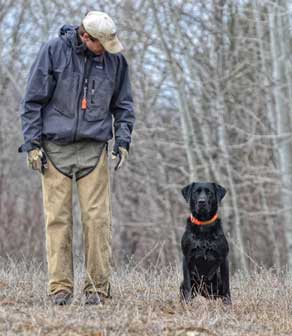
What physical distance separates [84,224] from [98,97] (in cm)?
106

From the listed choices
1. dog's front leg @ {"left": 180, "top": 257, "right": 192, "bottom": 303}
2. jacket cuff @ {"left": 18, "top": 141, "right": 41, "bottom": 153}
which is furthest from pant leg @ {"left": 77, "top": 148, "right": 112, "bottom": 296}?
dog's front leg @ {"left": 180, "top": 257, "right": 192, "bottom": 303}

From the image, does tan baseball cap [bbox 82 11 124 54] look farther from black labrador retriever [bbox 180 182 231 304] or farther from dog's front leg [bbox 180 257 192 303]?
dog's front leg [bbox 180 257 192 303]

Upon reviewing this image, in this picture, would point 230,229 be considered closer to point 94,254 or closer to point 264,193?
point 264,193

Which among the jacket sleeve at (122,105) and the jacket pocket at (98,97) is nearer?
the jacket pocket at (98,97)

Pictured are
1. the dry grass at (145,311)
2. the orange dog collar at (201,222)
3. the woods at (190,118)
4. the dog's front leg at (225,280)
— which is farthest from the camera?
the woods at (190,118)

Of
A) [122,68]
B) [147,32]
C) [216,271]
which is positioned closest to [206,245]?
[216,271]

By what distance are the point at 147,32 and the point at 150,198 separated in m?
5.29

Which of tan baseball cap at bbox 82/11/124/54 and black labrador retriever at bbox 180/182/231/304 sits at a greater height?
tan baseball cap at bbox 82/11/124/54

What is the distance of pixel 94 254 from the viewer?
24.2ft

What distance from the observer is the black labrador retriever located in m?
7.95

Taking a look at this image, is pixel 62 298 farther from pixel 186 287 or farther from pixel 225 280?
pixel 225 280

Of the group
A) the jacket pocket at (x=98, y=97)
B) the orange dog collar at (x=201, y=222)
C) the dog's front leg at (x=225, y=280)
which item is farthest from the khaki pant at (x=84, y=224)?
the dog's front leg at (x=225, y=280)

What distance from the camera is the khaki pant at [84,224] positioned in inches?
287

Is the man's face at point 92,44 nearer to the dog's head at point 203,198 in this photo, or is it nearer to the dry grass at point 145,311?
the dog's head at point 203,198
